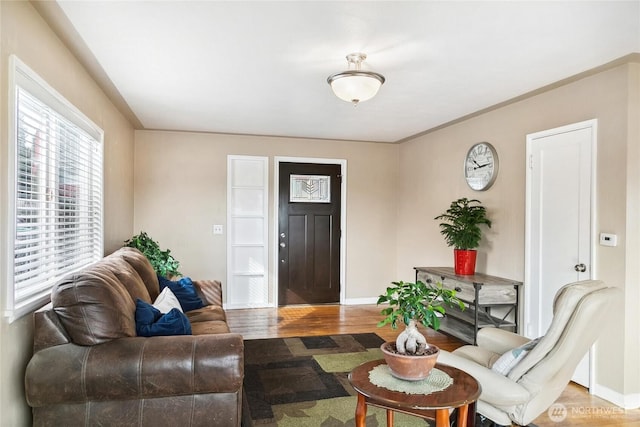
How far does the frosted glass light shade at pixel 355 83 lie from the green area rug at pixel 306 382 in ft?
7.15

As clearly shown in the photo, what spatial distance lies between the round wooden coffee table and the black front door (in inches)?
165

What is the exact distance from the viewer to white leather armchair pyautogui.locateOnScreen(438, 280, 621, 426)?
204 cm

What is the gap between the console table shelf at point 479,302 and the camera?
12.6 ft

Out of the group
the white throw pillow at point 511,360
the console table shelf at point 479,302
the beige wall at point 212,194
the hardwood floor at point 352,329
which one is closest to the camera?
the white throw pillow at point 511,360

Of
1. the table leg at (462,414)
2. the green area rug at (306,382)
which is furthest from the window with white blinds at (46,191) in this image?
the table leg at (462,414)

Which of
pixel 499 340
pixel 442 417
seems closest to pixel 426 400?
pixel 442 417

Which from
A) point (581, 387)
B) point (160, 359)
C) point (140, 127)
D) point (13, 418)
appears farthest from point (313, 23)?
point (140, 127)

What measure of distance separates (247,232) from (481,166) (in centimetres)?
321

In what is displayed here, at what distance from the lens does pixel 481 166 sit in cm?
449

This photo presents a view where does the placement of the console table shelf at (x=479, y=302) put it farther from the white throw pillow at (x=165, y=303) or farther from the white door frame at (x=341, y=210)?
the white throw pillow at (x=165, y=303)

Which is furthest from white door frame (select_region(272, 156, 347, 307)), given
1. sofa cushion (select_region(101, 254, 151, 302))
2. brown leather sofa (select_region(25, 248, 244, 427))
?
brown leather sofa (select_region(25, 248, 244, 427))

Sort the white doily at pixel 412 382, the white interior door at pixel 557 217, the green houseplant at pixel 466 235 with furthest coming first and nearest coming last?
the green houseplant at pixel 466 235 → the white interior door at pixel 557 217 → the white doily at pixel 412 382

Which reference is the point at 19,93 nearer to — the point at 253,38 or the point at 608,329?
the point at 253,38

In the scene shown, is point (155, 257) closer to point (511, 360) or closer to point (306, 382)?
point (306, 382)
